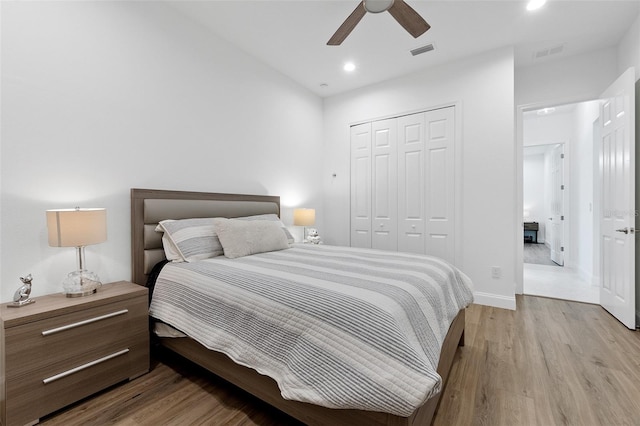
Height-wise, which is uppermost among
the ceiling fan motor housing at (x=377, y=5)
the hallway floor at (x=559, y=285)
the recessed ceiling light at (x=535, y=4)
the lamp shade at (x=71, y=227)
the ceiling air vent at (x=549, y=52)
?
the recessed ceiling light at (x=535, y=4)

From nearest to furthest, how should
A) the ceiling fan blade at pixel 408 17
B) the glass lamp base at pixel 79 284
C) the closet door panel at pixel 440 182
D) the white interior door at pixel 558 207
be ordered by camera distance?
the glass lamp base at pixel 79 284, the ceiling fan blade at pixel 408 17, the closet door panel at pixel 440 182, the white interior door at pixel 558 207

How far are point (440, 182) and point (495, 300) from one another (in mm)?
1525

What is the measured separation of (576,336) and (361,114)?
355 cm

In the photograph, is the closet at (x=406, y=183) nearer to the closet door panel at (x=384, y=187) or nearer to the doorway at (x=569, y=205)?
the closet door panel at (x=384, y=187)

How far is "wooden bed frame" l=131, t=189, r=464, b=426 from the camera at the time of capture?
123cm

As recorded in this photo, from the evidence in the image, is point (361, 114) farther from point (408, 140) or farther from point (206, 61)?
point (206, 61)

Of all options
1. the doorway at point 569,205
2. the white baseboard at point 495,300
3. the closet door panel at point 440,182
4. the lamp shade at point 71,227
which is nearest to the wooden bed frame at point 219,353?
the lamp shade at point 71,227

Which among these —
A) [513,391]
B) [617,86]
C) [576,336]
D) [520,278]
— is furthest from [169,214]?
[617,86]

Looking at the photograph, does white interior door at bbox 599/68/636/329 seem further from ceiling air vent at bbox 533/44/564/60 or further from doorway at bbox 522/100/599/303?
ceiling air vent at bbox 533/44/564/60

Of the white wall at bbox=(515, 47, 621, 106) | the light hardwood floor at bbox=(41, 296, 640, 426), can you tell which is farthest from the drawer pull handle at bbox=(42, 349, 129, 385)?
the white wall at bbox=(515, 47, 621, 106)

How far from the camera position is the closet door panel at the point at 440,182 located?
3.55m

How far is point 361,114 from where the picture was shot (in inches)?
169

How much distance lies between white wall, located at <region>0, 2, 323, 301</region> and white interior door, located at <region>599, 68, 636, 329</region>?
381 centimetres

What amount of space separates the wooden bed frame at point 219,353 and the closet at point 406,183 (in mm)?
1409
